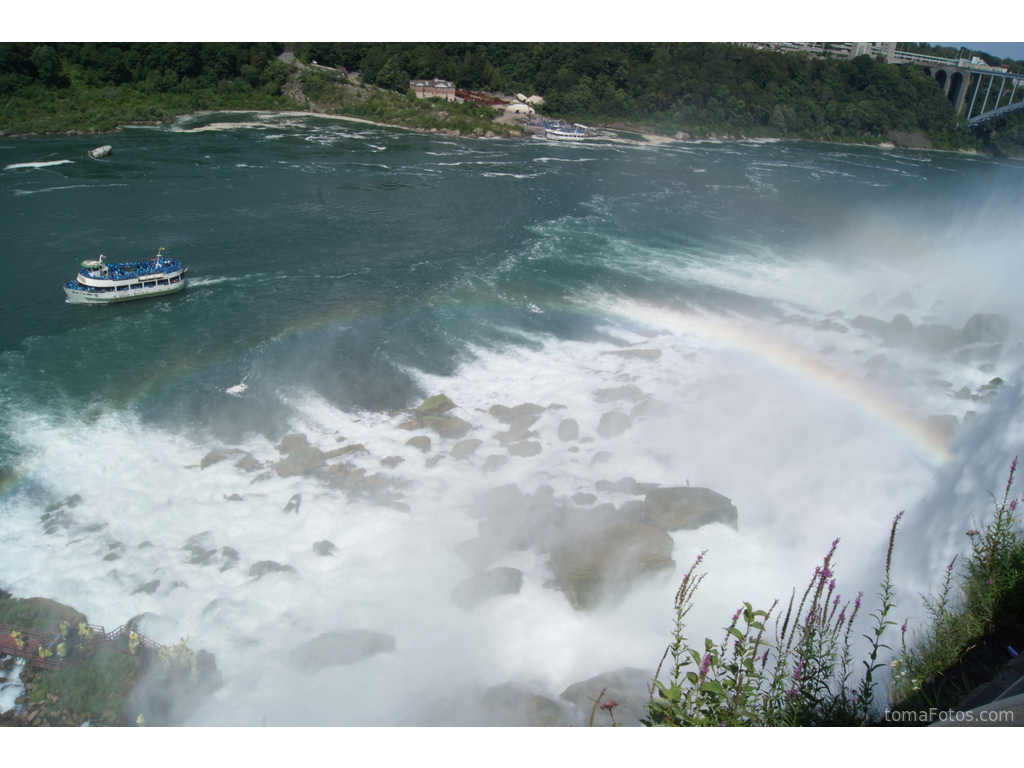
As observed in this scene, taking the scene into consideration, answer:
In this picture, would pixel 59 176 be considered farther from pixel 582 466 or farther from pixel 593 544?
pixel 593 544

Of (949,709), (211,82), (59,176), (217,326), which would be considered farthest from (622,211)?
(211,82)

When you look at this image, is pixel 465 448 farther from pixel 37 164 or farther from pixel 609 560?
pixel 37 164

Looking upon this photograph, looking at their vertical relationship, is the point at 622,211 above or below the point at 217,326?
above

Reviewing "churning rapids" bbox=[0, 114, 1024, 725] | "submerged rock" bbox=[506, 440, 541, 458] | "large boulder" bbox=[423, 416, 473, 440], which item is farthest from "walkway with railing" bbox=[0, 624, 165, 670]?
"submerged rock" bbox=[506, 440, 541, 458]

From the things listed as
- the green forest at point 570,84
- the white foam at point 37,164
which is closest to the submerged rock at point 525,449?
the white foam at point 37,164

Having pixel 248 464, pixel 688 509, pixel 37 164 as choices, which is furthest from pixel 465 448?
pixel 37 164
